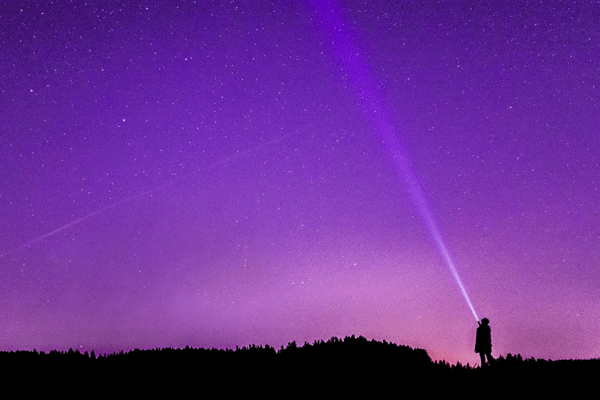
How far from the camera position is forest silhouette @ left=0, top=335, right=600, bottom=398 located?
11.1 meters

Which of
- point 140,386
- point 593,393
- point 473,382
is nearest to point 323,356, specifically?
point 473,382

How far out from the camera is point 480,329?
14.6 metres

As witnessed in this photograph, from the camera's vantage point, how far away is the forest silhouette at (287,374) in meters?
11.1

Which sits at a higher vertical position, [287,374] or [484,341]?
[484,341]

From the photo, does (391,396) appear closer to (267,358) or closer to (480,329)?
(267,358)

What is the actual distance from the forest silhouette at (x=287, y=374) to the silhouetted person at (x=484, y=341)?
394mm

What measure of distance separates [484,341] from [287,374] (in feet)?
21.4

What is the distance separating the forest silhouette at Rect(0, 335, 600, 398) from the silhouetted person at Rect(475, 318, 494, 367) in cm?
39

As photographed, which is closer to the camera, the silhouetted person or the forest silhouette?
the forest silhouette

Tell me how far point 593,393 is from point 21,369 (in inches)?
588

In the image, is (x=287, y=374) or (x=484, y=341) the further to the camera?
(x=484, y=341)

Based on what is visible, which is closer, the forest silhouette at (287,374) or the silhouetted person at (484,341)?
the forest silhouette at (287,374)

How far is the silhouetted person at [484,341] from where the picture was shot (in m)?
14.4

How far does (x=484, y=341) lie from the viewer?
14.4 metres
